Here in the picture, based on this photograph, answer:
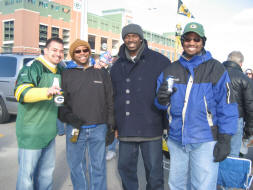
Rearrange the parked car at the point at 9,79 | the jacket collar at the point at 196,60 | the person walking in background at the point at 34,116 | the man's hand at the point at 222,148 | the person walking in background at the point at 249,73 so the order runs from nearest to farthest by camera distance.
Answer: the man's hand at the point at 222,148 < the jacket collar at the point at 196,60 < the person walking in background at the point at 34,116 < the parked car at the point at 9,79 < the person walking in background at the point at 249,73

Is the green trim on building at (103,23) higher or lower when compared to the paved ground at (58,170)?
higher

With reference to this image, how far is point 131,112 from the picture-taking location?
9.59ft

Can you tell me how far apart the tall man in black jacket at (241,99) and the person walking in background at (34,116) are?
258cm

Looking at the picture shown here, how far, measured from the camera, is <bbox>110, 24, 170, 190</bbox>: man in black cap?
114 inches

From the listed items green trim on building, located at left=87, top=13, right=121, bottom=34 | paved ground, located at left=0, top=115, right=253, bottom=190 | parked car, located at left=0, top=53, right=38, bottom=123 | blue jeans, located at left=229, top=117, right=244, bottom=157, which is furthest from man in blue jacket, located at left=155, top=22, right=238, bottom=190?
green trim on building, located at left=87, top=13, right=121, bottom=34

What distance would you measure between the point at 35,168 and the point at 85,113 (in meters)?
0.81

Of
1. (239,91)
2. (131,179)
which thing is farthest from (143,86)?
(239,91)

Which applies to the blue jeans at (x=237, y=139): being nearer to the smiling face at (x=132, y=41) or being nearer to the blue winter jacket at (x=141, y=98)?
the blue winter jacket at (x=141, y=98)

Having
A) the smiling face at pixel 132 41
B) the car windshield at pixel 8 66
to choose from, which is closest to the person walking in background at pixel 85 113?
the smiling face at pixel 132 41

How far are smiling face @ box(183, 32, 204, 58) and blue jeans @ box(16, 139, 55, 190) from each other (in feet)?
6.12

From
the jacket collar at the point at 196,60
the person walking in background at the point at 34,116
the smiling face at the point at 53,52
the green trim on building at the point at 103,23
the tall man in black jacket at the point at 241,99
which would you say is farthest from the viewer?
the green trim on building at the point at 103,23

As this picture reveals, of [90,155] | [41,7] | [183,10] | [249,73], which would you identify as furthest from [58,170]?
[41,7]

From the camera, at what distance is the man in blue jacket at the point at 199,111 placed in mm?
2332

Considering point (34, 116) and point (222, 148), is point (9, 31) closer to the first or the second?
point (34, 116)
